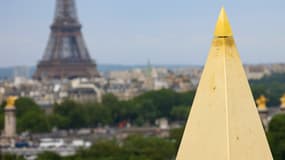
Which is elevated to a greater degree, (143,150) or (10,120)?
(143,150)

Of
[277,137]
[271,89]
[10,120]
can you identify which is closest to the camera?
[277,137]

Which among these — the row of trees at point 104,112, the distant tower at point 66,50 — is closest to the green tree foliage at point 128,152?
the row of trees at point 104,112

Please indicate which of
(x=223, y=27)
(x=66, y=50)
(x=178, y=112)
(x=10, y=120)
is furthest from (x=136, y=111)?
(x=223, y=27)

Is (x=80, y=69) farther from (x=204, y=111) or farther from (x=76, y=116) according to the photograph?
(x=204, y=111)

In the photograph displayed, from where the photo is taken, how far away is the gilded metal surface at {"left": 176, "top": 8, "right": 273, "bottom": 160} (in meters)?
7.06

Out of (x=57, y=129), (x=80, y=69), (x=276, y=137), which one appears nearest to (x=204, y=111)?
(x=276, y=137)

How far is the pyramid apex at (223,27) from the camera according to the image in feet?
23.7

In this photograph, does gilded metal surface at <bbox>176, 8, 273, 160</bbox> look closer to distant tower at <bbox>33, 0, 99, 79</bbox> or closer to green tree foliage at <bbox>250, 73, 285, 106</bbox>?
green tree foliage at <bbox>250, 73, 285, 106</bbox>

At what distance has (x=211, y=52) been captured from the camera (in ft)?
23.9

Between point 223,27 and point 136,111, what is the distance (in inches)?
3292

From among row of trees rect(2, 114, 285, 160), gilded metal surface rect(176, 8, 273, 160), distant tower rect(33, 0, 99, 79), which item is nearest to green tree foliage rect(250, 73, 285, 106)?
distant tower rect(33, 0, 99, 79)

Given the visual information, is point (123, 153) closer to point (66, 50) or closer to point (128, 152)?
point (128, 152)

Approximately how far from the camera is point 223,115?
7.11 metres

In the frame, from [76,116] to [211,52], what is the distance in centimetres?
7666
